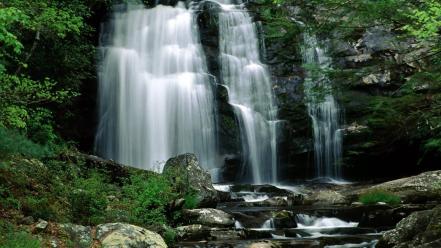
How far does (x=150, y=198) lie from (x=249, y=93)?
1257cm

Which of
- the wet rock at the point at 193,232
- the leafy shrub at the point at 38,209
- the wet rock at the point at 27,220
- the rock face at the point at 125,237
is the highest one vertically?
the leafy shrub at the point at 38,209

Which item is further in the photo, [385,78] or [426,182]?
[385,78]

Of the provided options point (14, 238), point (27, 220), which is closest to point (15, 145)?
point (14, 238)

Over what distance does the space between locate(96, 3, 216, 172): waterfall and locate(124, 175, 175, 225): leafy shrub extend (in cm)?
864

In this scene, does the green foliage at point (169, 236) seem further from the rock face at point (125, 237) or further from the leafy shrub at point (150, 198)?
the rock face at point (125, 237)

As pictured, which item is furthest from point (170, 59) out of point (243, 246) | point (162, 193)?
point (243, 246)

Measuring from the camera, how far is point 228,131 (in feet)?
67.9

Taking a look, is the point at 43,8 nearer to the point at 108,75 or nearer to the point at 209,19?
the point at 108,75

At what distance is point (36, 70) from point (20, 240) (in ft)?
33.9

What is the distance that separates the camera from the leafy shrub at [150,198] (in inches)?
360

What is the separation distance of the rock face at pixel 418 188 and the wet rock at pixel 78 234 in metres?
9.86

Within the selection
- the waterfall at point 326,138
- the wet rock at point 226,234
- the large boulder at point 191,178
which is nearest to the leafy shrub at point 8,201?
the wet rock at point 226,234

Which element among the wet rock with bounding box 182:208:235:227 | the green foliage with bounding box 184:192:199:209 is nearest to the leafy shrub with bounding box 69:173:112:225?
the wet rock with bounding box 182:208:235:227

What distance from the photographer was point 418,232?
802cm
